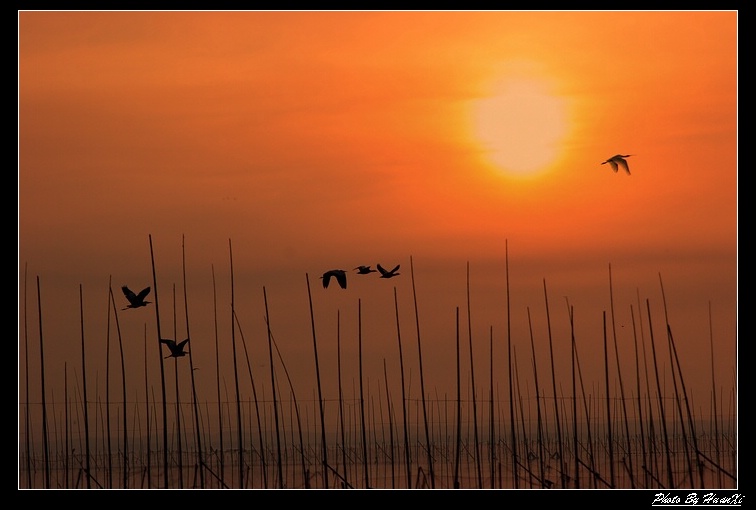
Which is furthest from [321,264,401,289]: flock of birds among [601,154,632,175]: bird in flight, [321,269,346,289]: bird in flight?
[601,154,632,175]: bird in flight

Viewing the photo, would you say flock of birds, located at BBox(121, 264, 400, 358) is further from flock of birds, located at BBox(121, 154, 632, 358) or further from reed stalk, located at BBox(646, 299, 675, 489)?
reed stalk, located at BBox(646, 299, 675, 489)

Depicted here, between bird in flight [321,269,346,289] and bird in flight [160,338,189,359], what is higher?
bird in flight [321,269,346,289]

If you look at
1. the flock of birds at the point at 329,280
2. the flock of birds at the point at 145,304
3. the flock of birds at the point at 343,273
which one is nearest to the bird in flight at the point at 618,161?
the flock of birds at the point at 329,280

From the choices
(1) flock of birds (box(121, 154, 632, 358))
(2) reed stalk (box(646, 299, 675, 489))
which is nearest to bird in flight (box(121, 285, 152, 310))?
(1) flock of birds (box(121, 154, 632, 358))

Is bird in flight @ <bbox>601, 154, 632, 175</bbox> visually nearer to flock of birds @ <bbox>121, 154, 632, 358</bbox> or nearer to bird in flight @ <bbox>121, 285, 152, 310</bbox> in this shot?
flock of birds @ <bbox>121, 154, 632, 358</bbox>

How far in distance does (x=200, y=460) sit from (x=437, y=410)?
5945 mm

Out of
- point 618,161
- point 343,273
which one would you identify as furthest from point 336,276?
point 618,161

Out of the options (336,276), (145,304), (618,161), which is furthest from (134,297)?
(618,161)

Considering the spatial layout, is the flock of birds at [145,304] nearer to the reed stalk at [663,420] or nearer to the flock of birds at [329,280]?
the flock of birds at [329,280]

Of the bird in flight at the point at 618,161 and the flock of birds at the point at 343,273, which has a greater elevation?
the bird in flight at the point at 618,161

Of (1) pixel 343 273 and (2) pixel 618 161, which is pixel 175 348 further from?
(2) pixel 618 161

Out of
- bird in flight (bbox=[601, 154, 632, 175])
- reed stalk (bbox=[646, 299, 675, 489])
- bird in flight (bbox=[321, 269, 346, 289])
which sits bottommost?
reed stalk (bbox=[646, 299, 675, 489])
